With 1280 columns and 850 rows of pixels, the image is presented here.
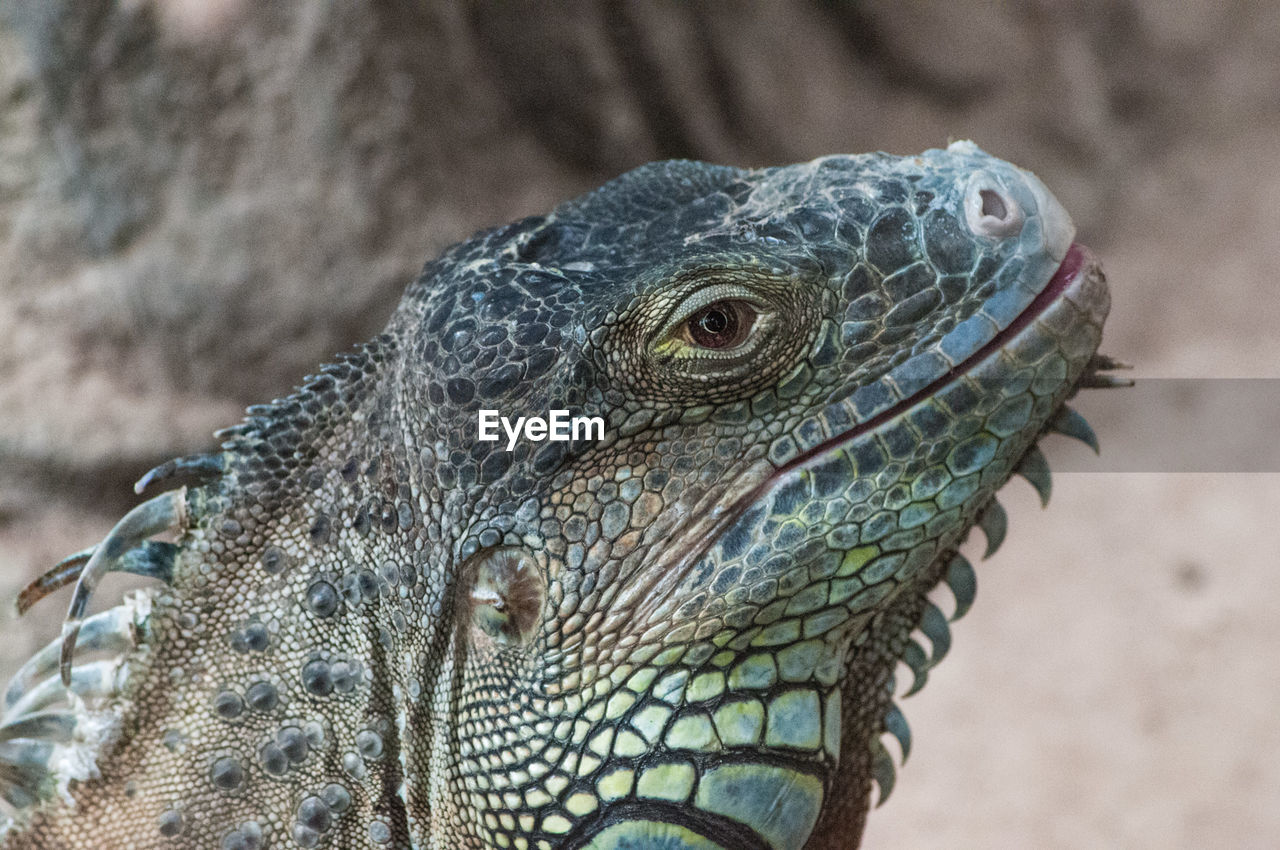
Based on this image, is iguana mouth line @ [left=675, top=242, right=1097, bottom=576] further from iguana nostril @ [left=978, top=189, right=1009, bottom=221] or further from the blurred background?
the blurred background

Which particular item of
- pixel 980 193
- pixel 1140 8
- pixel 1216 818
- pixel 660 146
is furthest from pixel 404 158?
pixel 1140 8

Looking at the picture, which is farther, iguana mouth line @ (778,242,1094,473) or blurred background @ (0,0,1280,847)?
blurred background @ (0,0,1280,847)

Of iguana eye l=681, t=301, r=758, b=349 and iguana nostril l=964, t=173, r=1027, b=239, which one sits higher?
iguana nostril l=964, t=173, r=1027, b=239

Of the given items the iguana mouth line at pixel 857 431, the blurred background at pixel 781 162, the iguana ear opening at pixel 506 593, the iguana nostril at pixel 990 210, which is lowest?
the iguana ear opening at pixel 506 593

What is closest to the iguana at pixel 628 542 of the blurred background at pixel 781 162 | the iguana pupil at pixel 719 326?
the iguana pupil at pixel 719 326

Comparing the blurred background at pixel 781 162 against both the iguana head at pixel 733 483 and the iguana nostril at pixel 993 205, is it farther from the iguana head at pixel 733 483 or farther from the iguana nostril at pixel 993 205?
the iguana nostril at pixel 993 205

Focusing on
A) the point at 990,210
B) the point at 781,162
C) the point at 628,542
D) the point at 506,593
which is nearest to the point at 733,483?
the point at 628,542

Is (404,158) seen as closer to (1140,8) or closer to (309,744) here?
(309,744)

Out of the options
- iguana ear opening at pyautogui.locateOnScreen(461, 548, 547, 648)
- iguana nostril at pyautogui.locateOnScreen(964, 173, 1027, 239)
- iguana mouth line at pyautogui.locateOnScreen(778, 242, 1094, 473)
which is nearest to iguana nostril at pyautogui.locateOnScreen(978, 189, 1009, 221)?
iguana nostril at pyautogui.locateOnScreen(964, 173, 1027, 239)

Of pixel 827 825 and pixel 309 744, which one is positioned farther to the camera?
pixel 827 825
